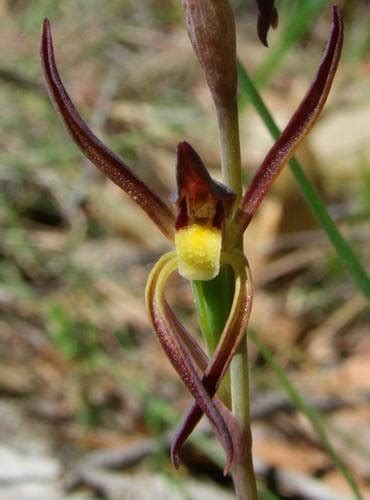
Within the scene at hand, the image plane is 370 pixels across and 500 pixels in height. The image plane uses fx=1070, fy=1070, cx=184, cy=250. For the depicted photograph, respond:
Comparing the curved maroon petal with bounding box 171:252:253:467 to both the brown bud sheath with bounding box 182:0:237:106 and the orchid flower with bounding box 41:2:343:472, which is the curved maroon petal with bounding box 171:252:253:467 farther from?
the brown bud sheath with bounding box 182:0:237:106

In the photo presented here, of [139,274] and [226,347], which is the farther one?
[139,274]

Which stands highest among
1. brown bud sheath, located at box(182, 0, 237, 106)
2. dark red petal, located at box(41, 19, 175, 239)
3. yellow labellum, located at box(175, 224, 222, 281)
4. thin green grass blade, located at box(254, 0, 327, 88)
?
thin green grass blade, located at box(254, 0, 327, 88)

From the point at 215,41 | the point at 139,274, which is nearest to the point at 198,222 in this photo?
the point at 215,41

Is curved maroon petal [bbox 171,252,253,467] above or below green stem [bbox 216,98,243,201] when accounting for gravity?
below

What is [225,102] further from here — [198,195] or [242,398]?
[242,398]

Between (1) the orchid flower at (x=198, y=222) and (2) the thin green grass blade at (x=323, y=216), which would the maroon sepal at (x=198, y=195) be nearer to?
(1) the orchid flower at (x=198, y=222)

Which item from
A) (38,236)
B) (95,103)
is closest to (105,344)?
(38,236)

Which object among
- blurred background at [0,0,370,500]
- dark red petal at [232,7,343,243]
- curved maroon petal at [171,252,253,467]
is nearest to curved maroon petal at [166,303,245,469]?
curved maroon petal at [171,252,253,467]
